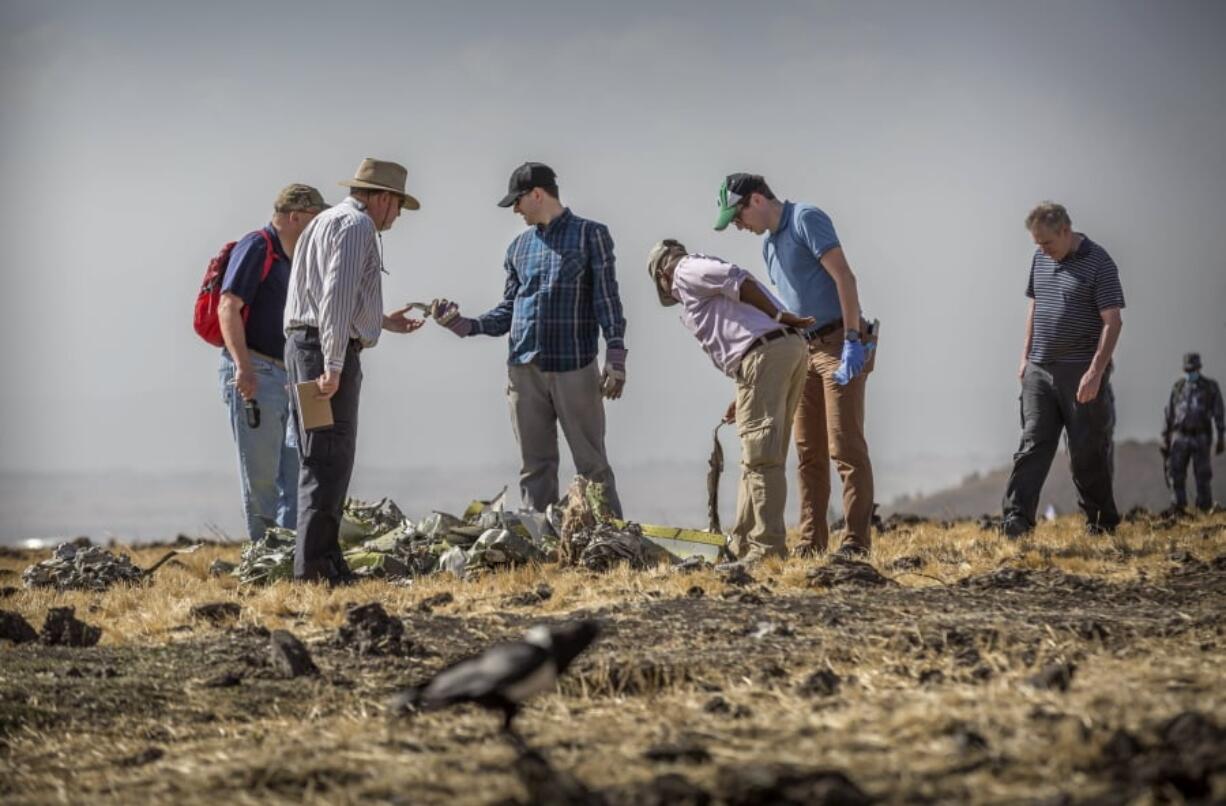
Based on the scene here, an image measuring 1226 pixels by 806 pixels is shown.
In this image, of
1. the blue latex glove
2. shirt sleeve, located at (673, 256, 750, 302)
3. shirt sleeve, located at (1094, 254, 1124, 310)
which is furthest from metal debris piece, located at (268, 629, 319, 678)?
shirt sleeve, located at (1094, 254, 1124, 310)

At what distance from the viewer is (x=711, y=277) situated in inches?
320

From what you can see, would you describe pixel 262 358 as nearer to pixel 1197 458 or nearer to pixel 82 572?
pixel 82 572

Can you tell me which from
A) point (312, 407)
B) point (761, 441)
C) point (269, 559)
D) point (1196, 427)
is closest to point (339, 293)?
point (312, 407)

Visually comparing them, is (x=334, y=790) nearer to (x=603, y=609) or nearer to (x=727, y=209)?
(x=603, y=609)

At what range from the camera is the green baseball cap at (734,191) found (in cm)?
845

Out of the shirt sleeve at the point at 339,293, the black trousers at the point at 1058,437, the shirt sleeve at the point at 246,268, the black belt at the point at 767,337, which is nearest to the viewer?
the shirt sleeve at the point at 339,293

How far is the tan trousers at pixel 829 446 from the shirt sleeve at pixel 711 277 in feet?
2.14

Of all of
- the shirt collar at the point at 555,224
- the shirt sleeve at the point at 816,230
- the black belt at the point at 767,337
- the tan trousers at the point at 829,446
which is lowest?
the tan trousers at the point at 829,446

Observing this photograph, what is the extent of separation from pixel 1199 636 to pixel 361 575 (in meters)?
4.66

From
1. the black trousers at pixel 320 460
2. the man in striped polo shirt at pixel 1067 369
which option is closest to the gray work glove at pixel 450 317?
the black trousers at pixel 320 460

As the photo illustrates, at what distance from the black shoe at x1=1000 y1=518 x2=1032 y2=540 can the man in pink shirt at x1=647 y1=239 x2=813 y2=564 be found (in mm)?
2140

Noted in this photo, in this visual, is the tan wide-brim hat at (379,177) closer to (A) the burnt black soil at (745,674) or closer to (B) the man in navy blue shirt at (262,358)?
(B) the man in navy blue shirt at (262,358)

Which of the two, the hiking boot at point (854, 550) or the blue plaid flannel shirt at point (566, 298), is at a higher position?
the blue plaid flannel shirt at point (566, 298)

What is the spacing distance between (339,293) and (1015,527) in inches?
183
